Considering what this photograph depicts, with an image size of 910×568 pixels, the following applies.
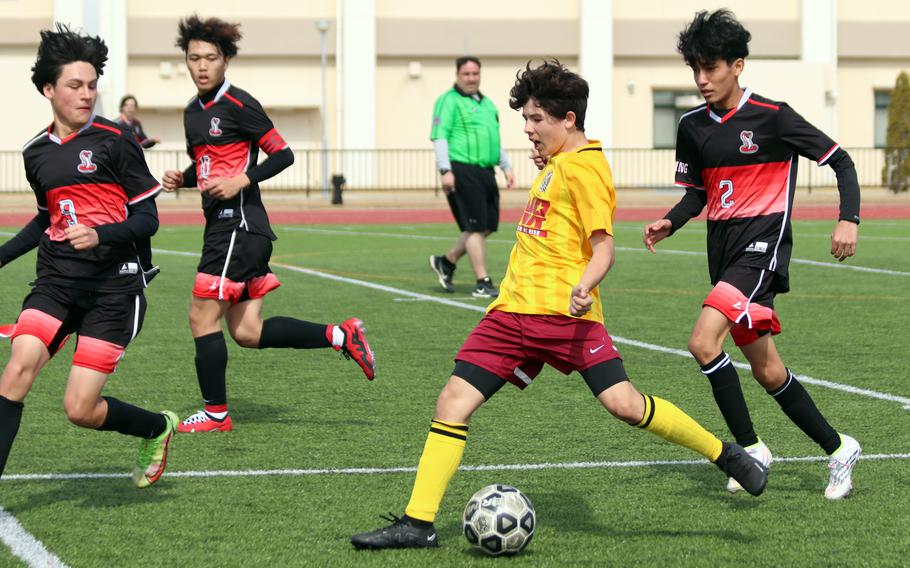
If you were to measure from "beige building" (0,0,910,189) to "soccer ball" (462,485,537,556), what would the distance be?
33.4 m

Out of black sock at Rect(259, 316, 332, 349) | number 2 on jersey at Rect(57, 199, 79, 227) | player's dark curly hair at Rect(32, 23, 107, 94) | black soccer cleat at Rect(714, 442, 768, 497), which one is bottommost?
black soccer cleat at Rect(714, 442, 768, 497)

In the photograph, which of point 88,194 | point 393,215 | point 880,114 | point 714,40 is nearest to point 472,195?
point 714,40

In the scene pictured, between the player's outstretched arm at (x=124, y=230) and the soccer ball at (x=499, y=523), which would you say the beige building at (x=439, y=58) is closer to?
the player's outstretched arm at (x=124, y=230)

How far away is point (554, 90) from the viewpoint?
528 centimetres

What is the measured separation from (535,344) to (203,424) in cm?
273

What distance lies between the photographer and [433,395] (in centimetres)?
837

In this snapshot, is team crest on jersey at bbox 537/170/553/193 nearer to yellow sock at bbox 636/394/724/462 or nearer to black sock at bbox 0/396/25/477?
yellow sock at bbox 636/394/724/462

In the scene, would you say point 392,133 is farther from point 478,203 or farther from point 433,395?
point 433,395

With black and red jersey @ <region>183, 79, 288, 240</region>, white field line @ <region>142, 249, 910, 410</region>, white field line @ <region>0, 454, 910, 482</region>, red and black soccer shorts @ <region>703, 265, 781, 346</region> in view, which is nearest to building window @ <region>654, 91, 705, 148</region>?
white field line @ <region>142, 249, 910, 410</region>

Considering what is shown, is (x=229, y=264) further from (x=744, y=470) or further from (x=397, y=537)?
(x=744, y=470)

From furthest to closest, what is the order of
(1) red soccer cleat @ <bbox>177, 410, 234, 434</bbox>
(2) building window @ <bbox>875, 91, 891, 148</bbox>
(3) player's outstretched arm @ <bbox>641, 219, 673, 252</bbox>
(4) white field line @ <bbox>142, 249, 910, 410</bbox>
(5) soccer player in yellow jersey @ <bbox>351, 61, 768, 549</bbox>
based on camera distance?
(2) building window @ <bbox>875, 91, 891, 148</bbox> < (4) white field line @ <bbox>142, 249, 910, 410</bbox> < (1) red soccer cleat @ <bbox>177, 410, 234, 434</bbox> < (3) player's outstretched arm @ <bbox>641, 219, 673, 252</bbox> < (5) soccer player in yellow jersey @ <bbox>351, 61, 768, 549</bbox>

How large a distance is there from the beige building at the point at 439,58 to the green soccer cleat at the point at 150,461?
106ft

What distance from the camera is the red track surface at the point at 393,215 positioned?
28.3 meters

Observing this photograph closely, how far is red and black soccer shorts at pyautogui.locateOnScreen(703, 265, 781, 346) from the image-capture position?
5.94m
